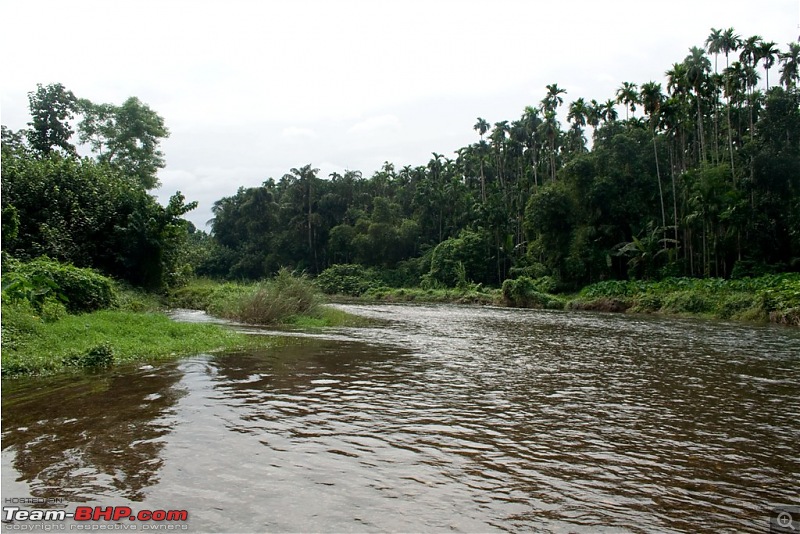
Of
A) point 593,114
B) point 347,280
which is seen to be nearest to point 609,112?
point 593,114

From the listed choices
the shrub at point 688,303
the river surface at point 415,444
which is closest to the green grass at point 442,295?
the shrub at point 688,303

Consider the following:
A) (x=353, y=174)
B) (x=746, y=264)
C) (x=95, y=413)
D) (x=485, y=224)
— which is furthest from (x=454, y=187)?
(x=95, y=413)

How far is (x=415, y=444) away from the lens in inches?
257

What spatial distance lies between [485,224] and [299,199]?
30.5 m

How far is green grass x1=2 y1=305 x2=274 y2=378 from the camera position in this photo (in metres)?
10.2

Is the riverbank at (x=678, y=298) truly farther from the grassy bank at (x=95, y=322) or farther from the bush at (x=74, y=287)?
the bush at (x=74, y=287)

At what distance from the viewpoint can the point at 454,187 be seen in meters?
69.2

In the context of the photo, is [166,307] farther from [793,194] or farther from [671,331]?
[793,194]

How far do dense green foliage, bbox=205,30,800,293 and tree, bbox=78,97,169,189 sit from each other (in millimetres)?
26970

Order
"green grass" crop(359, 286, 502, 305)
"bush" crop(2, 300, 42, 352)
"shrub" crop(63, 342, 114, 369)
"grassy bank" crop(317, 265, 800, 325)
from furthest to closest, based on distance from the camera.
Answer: "green grass" crop(359, 286, 502, 305) < "grassy bank" crop(317, 265, 800, 325) < "bush" crop(2, 300, 42, 352) < "shrub" crop(63, 342, 114, 369)
